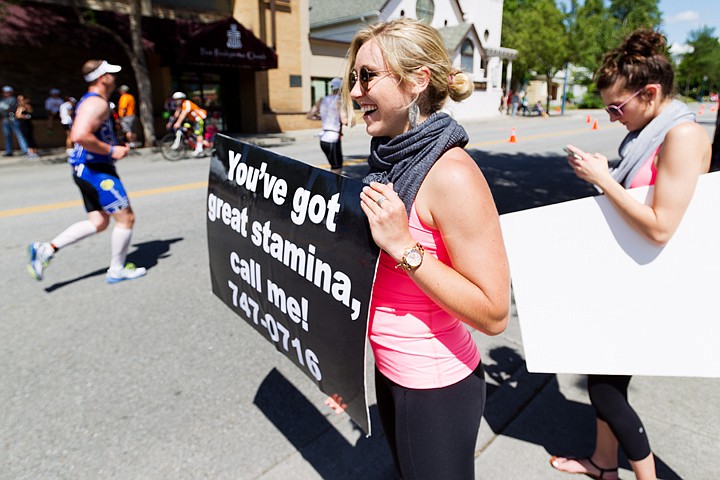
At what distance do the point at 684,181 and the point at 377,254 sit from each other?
1146 mm

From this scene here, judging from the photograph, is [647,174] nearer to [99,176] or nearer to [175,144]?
[99,176]

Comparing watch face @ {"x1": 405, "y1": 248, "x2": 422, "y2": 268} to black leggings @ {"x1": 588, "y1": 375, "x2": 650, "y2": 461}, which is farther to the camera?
black leggings @ {"x1": 588, "y1": 375, "x2": 650, "y2": 461}

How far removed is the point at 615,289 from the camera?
1.88 m

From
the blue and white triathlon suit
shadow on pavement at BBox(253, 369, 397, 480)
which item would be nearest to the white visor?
the blue and white triathlon suit

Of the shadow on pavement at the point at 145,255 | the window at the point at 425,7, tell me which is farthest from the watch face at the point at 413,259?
the window at the point at 425,7

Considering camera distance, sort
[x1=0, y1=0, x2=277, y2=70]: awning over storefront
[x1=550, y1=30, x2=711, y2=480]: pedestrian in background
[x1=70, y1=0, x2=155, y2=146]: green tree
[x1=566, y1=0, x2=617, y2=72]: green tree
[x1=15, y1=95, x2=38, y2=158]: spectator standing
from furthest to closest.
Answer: [x1=566, y1=0, x2=617, y2=72]: green tree → [x1=0, y1=0, x2=277, y2=70]: awning over storefront → [x1=15, y1=95, x2=38, y2=158]: spectator standing → [x1=70, y1=0, x2=155, y2=146]: green tree → [x1=550, y1=30, x2=711, y2=480]: pedestrian in background

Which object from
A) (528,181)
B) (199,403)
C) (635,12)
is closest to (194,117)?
(528,181)

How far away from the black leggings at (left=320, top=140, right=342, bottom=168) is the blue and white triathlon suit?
14.6 ft

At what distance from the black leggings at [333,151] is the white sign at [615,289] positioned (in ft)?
23.3

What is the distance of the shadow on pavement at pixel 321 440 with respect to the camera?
2391mm

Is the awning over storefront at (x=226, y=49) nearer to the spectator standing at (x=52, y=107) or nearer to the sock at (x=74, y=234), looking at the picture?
the spectator standing at (x=52, y=107)

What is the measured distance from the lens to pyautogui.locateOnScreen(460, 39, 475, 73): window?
109 ft

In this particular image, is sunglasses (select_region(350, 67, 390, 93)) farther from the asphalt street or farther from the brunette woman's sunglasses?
the brunette woman's sunglasses

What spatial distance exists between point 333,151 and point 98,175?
15.8 ft
